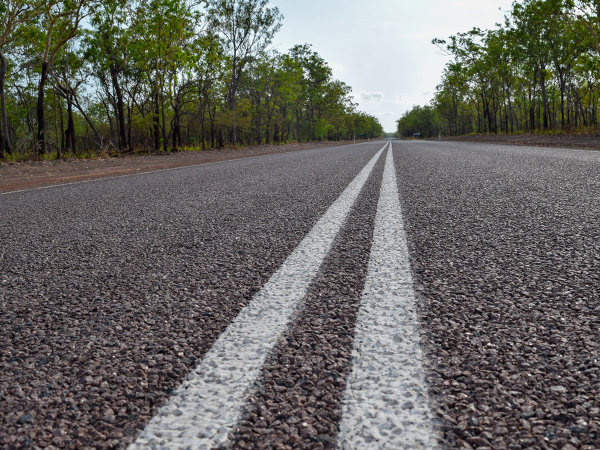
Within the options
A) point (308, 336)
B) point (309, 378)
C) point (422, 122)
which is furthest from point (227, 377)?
point (422, 122)

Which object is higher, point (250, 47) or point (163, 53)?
point (250, 47)

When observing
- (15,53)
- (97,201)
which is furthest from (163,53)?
(97,201)

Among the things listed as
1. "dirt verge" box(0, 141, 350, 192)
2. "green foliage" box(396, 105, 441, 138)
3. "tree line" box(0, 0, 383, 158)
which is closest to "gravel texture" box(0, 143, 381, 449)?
"dirt verge" box(0, 141, 350, 192)

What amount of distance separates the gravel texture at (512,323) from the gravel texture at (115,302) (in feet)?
2.27

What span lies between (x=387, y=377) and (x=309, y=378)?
7.6 inches

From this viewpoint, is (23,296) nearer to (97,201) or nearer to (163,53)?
(97,201)

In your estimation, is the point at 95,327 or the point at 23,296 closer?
the point at 95,327

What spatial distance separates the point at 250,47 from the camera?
34.5m

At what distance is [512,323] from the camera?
1.39 metres

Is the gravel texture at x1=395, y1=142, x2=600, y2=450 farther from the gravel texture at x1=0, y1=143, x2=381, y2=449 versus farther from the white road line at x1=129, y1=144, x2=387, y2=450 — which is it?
the gravel texture at x1=0, y1=143, x2=381, y2=449

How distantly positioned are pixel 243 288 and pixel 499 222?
76.8 inches

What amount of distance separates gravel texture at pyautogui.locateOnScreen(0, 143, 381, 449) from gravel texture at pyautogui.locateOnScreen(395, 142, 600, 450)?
0.69m

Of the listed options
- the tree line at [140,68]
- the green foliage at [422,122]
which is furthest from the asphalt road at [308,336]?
the green foliage at [422,122]

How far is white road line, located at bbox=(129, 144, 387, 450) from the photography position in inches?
35.5
